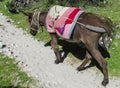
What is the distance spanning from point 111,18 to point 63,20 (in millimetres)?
5347

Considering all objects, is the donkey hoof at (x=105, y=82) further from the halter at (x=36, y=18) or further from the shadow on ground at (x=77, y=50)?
the halter at (x=36, y=18)

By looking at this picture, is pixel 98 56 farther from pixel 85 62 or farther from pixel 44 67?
pixel 44 67

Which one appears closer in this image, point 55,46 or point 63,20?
point 63,20

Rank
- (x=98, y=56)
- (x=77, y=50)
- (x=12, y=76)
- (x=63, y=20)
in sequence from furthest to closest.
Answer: (x=77, y=50) → (x=12, y=76) → (x=63, y=20) → (x=98, y=56)

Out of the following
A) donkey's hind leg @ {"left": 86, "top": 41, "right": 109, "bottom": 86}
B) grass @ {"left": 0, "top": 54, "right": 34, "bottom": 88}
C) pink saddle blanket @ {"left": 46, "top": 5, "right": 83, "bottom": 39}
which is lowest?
grass @ {"left": 0, "top": 54, "right": 34, "bottom": 88}

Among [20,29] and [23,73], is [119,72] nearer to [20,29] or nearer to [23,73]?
[23,73]

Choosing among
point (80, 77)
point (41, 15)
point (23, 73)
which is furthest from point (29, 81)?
point (41, 15)

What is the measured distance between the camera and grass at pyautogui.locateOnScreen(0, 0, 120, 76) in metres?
12.6

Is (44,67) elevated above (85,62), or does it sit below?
below

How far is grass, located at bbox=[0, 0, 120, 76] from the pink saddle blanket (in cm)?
228

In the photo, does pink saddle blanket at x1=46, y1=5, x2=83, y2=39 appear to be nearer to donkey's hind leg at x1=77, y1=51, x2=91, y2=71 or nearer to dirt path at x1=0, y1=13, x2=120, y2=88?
donkey's hind leg at x1=77, y1=51, x2=91, y2=71

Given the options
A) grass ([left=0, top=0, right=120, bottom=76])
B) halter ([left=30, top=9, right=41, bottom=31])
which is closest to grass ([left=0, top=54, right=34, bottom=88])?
halter ([left=30, top=9, right=41, bottom=31])

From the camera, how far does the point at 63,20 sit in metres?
11.4

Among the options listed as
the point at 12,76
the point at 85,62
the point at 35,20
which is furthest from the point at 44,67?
the point at 35,20
